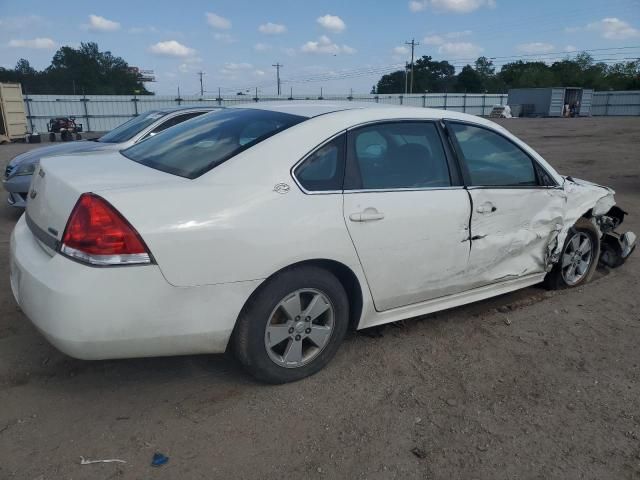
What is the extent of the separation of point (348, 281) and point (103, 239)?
55.0 inches

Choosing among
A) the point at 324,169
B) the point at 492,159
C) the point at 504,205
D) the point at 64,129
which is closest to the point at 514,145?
the point at 492,159

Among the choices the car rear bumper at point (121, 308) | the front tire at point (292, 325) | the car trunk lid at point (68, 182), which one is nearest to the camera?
the car rear bumper at point (121, 308)

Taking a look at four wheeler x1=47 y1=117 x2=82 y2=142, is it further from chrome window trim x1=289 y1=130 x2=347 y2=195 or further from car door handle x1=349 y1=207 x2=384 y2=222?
car door handle x1=349 y1=207 x2=384 y2=222

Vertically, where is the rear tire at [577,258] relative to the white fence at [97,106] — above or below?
below

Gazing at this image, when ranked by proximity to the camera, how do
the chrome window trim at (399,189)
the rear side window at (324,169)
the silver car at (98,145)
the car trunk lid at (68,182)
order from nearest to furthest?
the car trunk lid at (68,182), the rear side window at (324,169), the chrome window trim at (399,189), the silver car at (98,145)

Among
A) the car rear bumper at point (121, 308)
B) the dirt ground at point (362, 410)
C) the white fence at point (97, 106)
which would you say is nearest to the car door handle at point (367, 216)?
the car rear bumper at point (121, 308)

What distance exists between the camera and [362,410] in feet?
9.21

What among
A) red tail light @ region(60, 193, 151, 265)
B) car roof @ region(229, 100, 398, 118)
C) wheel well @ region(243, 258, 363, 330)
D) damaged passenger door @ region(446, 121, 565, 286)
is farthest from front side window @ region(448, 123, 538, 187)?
red tail light @ region(60, 193, 151, 265)

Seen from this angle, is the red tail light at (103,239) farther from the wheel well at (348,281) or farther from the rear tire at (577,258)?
the rear tire at (577,258)

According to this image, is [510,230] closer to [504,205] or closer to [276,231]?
[504,205]

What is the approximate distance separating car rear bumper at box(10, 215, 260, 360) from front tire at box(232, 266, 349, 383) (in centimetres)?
11

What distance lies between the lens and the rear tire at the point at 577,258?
4457mm

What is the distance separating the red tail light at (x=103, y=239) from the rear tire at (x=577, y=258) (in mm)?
3486

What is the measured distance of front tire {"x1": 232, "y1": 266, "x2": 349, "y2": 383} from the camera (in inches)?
108
